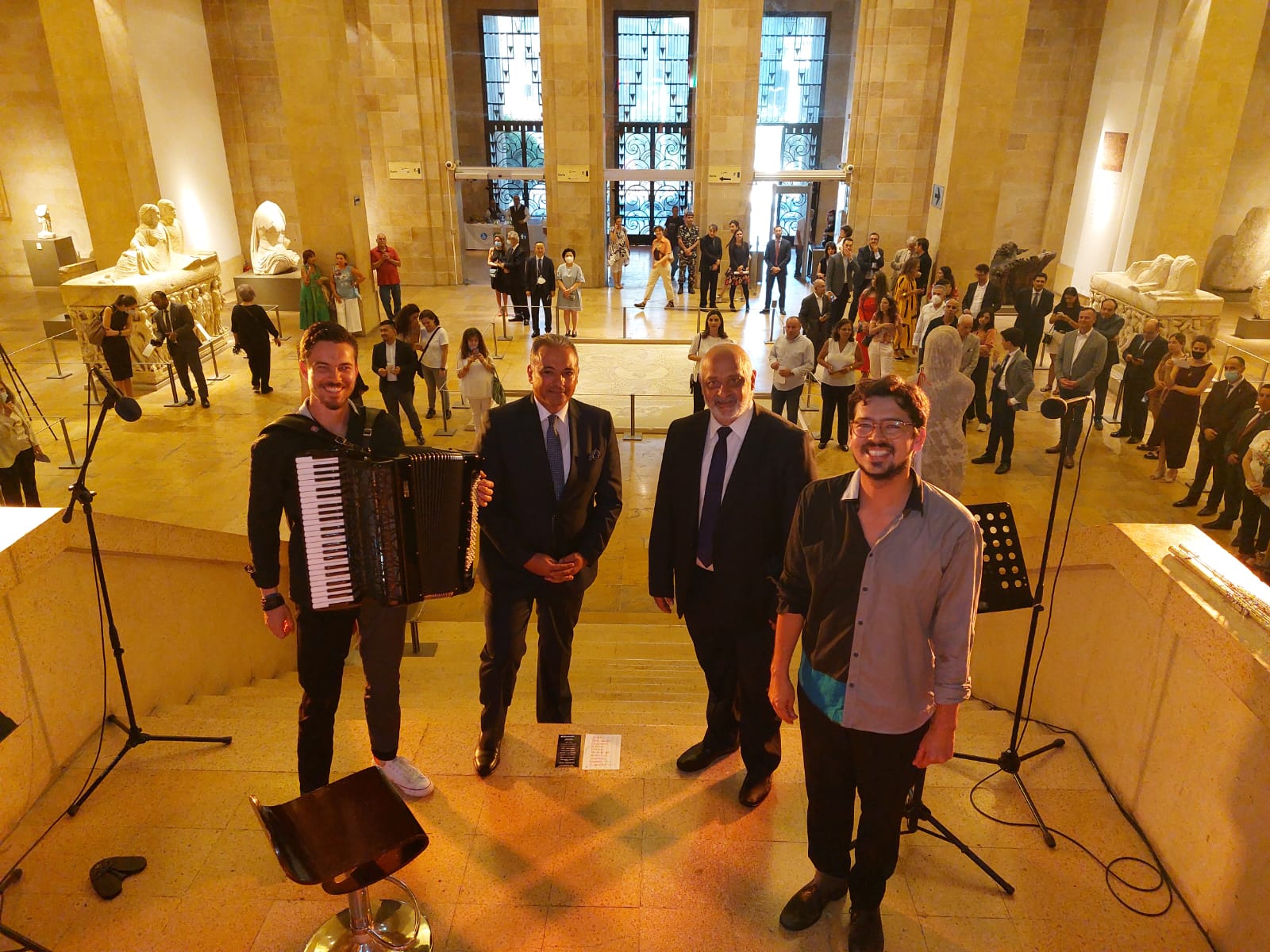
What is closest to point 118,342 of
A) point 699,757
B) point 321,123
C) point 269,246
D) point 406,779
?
point 321,123

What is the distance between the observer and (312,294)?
13.4 meters

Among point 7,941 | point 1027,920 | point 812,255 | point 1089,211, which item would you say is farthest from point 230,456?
point 1089,211

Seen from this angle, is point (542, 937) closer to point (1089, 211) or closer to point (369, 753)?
point (369, 753)

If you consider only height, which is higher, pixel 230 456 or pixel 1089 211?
pixel 1089 211

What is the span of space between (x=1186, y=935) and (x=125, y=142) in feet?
52.2

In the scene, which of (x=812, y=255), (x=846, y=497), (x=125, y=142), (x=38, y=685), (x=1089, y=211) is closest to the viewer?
(x=846, y=497)

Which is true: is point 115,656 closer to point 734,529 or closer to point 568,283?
point 734,529

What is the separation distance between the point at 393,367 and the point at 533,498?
19.3 feet

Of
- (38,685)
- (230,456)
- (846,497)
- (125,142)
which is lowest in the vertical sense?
(230,456)

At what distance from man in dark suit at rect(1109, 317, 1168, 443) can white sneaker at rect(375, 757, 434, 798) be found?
8.89 m

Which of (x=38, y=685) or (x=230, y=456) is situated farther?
(x=230, y=456)

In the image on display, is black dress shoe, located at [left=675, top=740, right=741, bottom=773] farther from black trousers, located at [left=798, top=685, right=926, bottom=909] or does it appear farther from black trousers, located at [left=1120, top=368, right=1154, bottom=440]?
black trousers, located at [left=1120, top=368, right=1154, bottom=440]

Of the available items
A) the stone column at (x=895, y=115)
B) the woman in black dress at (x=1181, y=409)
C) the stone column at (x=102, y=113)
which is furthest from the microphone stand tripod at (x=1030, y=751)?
the stone column at (x=895, y=115)

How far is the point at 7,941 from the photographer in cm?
285
